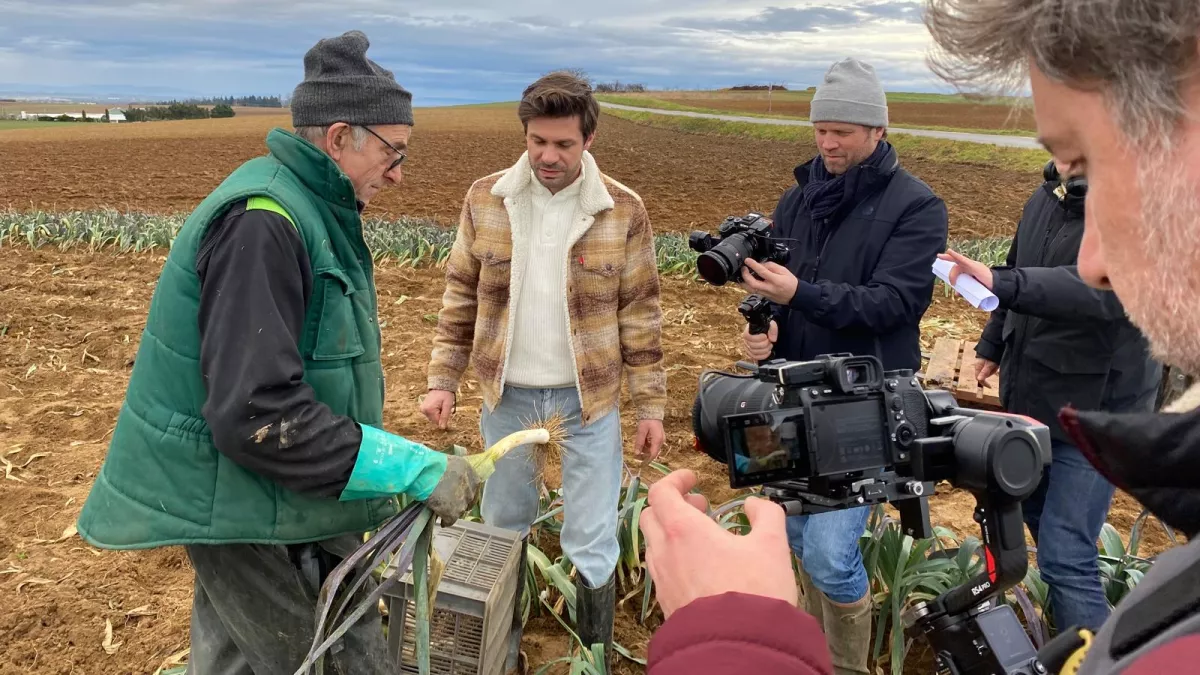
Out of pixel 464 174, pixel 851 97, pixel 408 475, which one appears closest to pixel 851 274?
pixel 851 97

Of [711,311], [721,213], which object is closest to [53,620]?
[711,311]

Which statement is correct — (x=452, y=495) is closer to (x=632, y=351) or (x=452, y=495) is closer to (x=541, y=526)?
(x=632, y=351)

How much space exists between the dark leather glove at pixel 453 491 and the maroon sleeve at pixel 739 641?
1.09 meters

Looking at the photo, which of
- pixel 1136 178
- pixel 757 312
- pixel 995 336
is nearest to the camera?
pixel 1136 178

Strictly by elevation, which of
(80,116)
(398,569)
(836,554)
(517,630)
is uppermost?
(80,116)

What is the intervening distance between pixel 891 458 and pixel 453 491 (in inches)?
41.1

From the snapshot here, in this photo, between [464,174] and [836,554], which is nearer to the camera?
[836,554]

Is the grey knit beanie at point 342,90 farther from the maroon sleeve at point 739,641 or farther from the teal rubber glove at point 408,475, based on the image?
the maroon sleeve at point 739,641

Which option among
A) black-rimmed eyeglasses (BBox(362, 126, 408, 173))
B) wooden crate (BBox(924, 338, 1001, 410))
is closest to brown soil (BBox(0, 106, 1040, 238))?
wooden crate (BBox(924, 338, 1001, 410))

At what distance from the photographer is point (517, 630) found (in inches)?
108

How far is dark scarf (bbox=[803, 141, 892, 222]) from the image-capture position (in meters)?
2.64

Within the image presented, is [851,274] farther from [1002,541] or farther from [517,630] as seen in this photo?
[517,630]

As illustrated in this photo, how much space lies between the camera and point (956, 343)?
560 cm

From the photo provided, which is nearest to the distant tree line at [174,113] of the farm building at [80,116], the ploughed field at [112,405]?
the farm building at [80,116]
